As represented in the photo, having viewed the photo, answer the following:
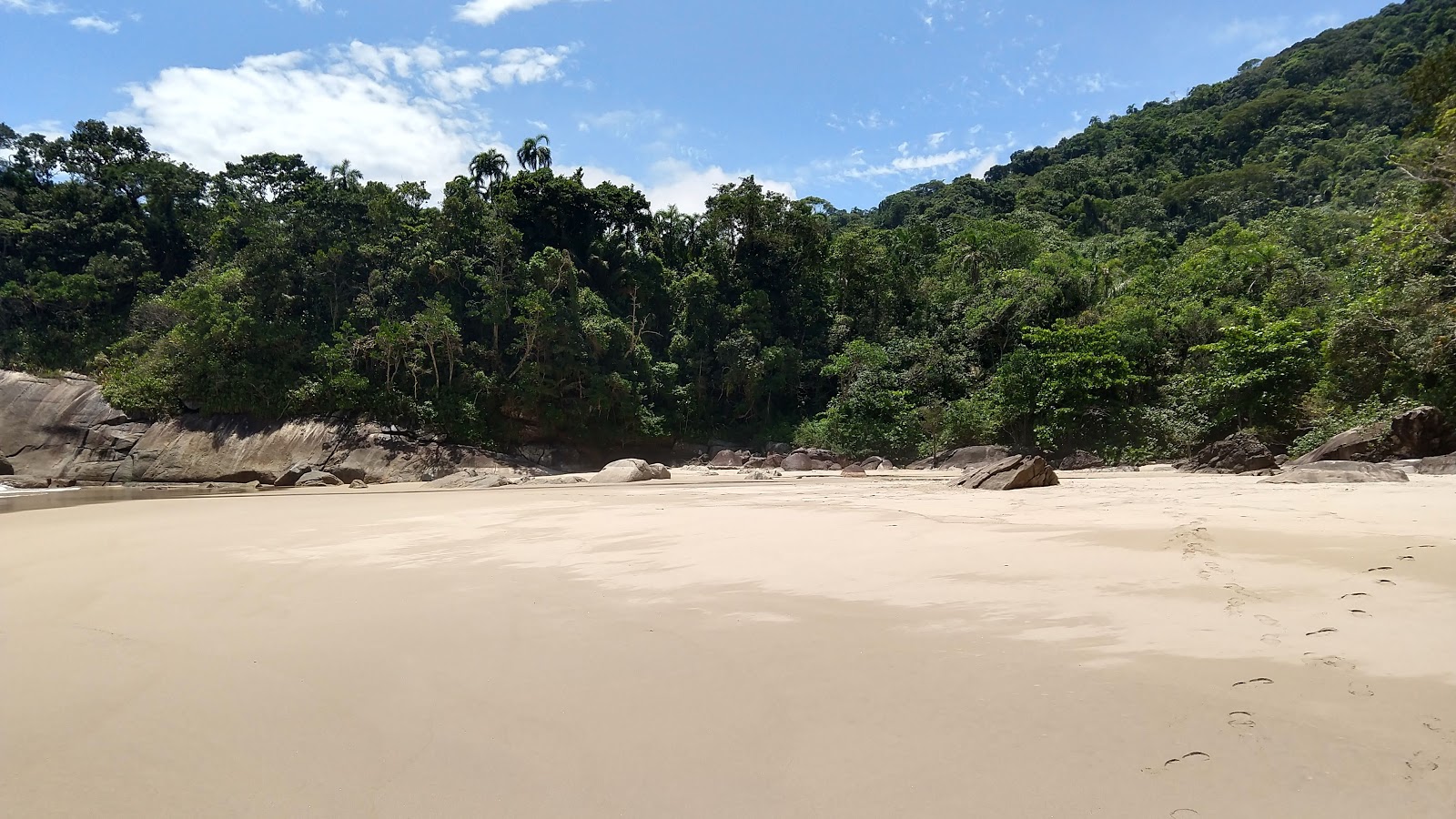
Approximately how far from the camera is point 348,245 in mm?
28234

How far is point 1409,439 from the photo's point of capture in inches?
471

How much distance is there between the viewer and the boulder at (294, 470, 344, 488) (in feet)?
68.8

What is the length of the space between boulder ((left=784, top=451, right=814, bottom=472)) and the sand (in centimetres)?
1827

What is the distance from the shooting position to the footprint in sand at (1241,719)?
2.25 metres

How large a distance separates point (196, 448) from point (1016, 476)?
28.4 meters

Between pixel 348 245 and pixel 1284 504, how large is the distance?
3131 centimetres

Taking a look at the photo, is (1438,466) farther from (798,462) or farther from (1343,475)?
(798,462)

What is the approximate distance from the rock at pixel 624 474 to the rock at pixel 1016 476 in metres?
9.43

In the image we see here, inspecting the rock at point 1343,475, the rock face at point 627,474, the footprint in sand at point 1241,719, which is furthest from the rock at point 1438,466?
the rock face at point 627,474

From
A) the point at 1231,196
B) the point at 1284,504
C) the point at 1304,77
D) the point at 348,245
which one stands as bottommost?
the point at 1284,504

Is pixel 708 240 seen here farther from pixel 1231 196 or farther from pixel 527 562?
pixel 1231 196

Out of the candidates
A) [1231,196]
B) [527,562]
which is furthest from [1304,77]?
[527,562]

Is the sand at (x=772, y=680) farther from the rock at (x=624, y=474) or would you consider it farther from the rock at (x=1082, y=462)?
the rock at (x=1082, y=462)

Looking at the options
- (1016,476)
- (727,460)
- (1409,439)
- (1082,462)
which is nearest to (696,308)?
(727,460)
